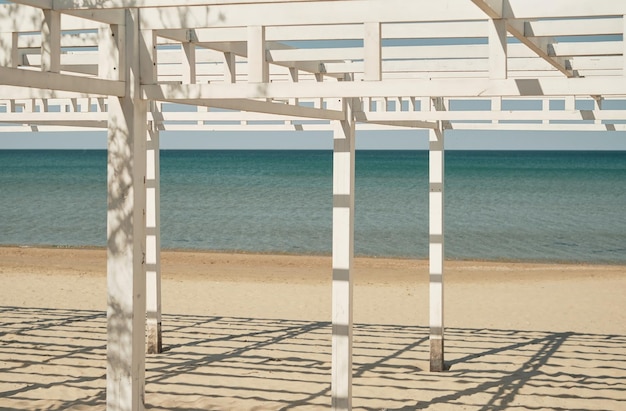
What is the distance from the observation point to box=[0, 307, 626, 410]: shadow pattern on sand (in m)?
9.17

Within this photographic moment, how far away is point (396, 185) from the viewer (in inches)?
2579

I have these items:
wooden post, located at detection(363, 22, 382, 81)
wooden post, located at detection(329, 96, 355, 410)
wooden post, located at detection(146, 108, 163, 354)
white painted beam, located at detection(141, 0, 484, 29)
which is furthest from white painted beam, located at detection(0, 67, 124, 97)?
wooden post, located at detection(146, 108, 163, 354)

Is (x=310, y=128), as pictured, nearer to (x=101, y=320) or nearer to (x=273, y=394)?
(x=273, y=394)

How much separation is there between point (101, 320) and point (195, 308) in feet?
6.32

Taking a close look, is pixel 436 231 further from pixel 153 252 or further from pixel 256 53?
pixel 256 53

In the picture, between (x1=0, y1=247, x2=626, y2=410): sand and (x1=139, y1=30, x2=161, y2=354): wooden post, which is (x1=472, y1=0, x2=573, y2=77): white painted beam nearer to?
(x1=0, y1=247, x2=626, y2=410): sand

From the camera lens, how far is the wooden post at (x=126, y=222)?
17.4 feet

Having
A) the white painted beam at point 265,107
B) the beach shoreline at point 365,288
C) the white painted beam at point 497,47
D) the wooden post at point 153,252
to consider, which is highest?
the white painted beam at point 497,47

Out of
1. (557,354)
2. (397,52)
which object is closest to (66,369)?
(397,52)

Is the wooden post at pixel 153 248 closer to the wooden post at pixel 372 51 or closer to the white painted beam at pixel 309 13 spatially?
the white painted beam at pixel 309 13

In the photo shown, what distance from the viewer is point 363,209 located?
1854 inches

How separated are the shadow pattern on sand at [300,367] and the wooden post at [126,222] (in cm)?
355

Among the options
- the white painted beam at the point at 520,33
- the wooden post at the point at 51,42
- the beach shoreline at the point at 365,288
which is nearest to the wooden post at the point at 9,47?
the wooden post at the point at 51,42

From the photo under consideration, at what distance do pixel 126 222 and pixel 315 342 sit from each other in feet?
23.6
